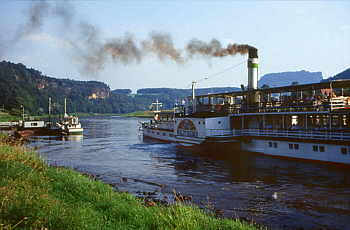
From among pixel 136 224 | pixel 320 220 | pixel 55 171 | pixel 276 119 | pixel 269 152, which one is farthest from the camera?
Result: pixel 276 119

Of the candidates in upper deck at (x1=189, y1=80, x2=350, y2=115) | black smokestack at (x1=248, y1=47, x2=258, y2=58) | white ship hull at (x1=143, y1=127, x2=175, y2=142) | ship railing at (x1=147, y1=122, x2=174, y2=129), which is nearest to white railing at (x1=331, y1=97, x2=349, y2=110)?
upper deck at (x1=189, y1=80, x2=350, y2=115)

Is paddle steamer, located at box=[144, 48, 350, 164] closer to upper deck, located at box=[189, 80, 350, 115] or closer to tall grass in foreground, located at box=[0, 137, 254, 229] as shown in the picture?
upper deck, located at box=[189, 80, 350, 115]

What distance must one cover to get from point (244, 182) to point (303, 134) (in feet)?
31.0

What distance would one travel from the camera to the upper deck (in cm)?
2823

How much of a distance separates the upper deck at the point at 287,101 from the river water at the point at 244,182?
6.06 metres

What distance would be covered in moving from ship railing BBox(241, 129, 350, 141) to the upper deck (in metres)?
2.34

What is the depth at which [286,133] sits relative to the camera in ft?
100

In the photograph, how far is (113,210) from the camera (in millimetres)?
12594

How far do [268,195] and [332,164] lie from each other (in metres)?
10.9

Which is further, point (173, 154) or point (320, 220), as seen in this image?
point (173, 154)

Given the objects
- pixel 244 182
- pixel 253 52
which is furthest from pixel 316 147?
pixel 253 52

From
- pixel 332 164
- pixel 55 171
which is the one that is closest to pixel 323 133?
pixel 332 164

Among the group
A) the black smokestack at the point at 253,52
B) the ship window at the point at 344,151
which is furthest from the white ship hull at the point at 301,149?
the black smokestack at the point at 253,52

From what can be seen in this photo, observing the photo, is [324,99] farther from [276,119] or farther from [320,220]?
[320,220]
